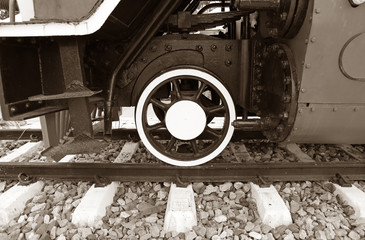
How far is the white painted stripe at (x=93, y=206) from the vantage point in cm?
190

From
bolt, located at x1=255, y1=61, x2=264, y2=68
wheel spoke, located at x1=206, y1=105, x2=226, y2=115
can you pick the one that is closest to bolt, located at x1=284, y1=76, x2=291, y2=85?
bolt, located at x1=255, y1=61, x2=264, y2=68

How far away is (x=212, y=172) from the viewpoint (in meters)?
2.34

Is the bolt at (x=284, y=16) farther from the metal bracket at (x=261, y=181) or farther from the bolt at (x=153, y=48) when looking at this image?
the metal bracket at (x=261, y=181)

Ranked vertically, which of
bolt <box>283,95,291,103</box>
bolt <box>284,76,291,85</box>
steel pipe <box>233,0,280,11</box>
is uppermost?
steel pipe <box>233,0,280,11</box>

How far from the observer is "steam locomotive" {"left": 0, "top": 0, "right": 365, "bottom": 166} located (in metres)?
1.58

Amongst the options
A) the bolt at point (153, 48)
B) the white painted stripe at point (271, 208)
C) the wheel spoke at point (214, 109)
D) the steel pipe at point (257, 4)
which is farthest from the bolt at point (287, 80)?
the bolt at point (153, 48)

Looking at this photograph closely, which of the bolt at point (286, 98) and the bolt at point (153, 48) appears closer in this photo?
the bolt at point (286, 98)

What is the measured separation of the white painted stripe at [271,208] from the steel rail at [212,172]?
0.22 metres

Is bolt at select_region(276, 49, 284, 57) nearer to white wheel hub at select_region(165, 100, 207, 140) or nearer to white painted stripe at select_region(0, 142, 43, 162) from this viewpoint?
white wheel hub at select_region(165, 100, 207, 140)

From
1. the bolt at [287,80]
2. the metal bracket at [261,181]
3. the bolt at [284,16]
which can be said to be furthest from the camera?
the metal bracket at [261,181]

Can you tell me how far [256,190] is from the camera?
2148mm

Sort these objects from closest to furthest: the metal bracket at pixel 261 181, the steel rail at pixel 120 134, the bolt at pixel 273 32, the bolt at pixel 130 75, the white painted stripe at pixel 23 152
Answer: the bolt at pixel 273 32 → the metal bracket at pixel 261 181 → the bolt at pixel 130 75 → the white painted stripe at pixel 23 152 → the steel rail at pixel 120 134

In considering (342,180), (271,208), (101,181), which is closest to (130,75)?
(101,181)

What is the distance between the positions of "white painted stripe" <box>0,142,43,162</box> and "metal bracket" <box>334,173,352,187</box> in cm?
279
